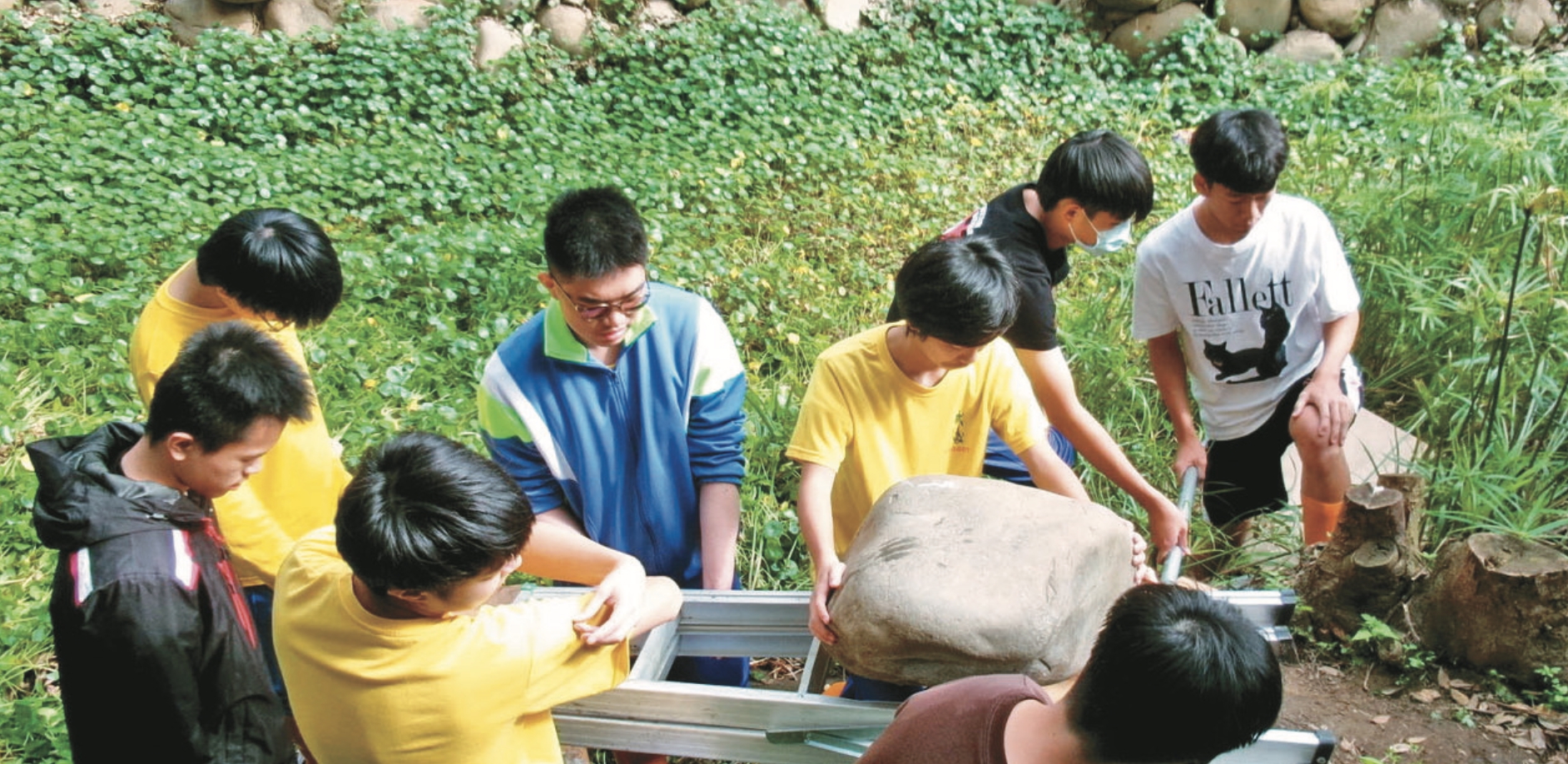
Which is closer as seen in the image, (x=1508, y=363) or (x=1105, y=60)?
(x=1508, y=363)

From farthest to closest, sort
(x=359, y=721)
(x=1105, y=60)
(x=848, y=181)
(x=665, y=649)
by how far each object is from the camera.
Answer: (x=1105, y=60)
(x=848, y=181)
(x=665, y=649)
(x=359, y=721)

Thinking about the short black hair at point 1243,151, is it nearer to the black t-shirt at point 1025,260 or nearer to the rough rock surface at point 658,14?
the black t-shirt at point 1025,260

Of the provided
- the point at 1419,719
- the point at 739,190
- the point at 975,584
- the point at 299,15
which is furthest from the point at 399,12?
the point at 1419,719

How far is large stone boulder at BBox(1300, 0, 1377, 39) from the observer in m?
7.95

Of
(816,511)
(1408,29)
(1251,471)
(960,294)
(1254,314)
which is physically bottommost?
(1251,471)

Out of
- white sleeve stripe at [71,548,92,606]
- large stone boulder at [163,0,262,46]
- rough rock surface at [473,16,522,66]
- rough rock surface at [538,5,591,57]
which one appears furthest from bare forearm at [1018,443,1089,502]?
large stone boulder at [163,0,262,46]

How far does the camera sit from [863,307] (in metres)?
4.88

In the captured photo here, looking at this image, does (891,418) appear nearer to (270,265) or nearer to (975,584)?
(975,584)

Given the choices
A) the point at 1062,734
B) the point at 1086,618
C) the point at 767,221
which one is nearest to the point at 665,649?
the point at 1086,618

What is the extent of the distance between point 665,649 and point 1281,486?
221 centimetres

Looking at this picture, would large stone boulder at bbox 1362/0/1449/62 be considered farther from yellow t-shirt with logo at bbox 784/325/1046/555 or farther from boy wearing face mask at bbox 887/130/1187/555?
yellow t-shirt with logo at bbox 784/325/1046/555

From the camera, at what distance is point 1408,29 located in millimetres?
7891

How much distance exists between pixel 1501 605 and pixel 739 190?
151 inches

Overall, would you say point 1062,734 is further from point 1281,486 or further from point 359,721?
point 1281,486
